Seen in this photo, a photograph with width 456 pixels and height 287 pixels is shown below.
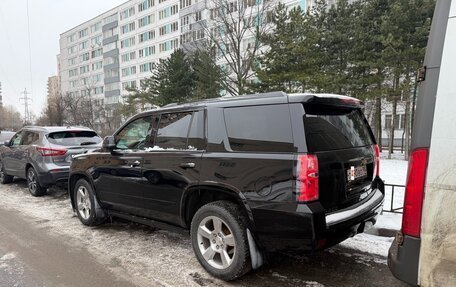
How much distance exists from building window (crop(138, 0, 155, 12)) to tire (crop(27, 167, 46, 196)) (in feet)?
179

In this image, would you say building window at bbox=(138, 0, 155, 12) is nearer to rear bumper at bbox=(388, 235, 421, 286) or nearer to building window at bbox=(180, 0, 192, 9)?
building window at bbox=(180, 0, 192, 9)

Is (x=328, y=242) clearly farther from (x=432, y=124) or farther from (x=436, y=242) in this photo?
(x=432, y=124)

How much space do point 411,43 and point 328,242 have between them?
1789 cm

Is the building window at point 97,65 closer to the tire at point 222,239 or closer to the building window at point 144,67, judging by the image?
the building window at point 144,67

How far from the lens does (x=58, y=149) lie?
8117 mm

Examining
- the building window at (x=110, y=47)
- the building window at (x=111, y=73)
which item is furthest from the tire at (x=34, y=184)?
the building window at (x=110, y=47)

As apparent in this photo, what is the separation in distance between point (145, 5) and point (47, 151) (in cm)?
5729

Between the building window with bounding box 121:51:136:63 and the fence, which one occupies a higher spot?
the building window with bounding box 121:51:136:63

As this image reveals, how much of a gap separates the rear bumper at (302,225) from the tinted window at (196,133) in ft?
3.45

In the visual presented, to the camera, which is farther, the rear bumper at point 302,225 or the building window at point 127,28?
the building window at point 127,28

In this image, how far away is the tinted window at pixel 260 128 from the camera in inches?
128

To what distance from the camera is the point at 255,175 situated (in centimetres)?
336

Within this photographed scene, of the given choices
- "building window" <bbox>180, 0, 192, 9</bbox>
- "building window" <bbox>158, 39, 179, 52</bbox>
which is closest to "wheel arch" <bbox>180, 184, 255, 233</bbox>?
"building window" <bbox>180, 0, 192, 9</bbox>

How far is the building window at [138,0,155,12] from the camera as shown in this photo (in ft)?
190
